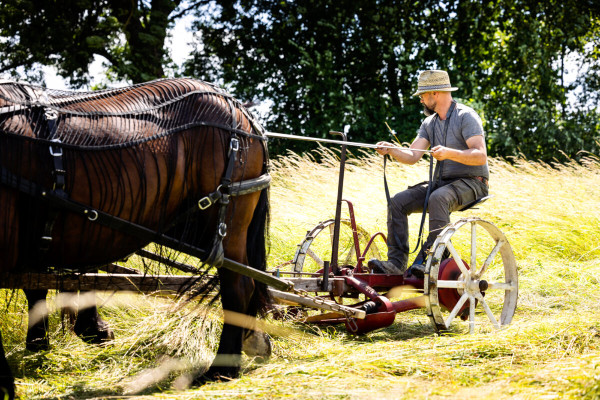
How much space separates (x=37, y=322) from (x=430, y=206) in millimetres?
2576

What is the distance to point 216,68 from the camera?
14.2 meters

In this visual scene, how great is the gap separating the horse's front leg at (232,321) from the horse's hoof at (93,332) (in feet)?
3.21

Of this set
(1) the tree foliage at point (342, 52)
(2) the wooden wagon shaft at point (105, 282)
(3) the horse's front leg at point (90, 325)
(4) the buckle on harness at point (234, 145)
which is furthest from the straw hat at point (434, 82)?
(1) the tree foliage at point (342, 52)

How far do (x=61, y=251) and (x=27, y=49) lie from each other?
1039 centimetres

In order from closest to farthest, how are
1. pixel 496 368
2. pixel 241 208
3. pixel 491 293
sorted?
pixel 496 368, pixel 241 208, pixel 491 293

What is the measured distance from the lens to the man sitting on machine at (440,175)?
4324 millimetres

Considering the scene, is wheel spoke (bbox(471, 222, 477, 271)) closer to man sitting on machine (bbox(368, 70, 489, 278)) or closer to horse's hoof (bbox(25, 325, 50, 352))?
man sitting on machine (bbox(368, 70, 489, 278))

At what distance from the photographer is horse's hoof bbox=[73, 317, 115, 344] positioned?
3.84m

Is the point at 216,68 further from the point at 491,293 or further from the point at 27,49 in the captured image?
the point at 491,293

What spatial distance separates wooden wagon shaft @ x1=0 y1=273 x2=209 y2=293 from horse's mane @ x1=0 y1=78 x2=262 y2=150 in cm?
72

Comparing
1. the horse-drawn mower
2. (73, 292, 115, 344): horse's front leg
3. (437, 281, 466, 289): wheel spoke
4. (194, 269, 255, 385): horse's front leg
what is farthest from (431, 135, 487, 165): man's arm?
(73, 292, 115, 344): horse's front leg

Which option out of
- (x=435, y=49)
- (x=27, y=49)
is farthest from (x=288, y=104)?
(x=27, y=49)

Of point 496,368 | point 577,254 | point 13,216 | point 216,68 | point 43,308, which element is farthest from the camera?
point 216,68

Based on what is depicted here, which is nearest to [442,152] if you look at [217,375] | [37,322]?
[217,375]
